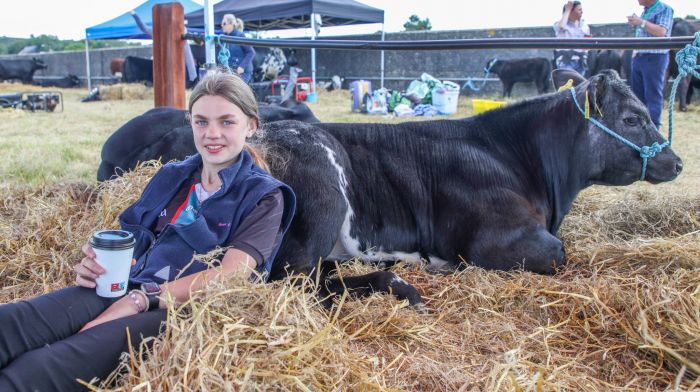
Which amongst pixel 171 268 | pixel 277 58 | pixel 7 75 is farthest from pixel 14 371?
pixel 7 75

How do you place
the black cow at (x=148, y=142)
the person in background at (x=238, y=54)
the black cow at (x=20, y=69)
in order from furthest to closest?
1. the black cow at (x=20, y=69)
2. the person in background at (x=238, y=54)
3. the black cow at (x=148, y=142)

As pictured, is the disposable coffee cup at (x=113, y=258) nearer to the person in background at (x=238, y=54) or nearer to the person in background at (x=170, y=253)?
the person in background at (x=170, y=253)

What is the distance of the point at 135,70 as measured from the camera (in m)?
23.6

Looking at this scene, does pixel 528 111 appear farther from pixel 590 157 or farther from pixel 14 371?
pixel 14 371

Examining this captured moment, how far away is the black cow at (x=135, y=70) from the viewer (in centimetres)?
2353

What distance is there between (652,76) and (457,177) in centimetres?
437

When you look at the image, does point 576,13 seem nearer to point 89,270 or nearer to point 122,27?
point 89,270

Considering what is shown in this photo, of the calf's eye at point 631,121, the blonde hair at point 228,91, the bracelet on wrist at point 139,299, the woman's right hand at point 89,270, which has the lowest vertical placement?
the bracelet on wrist at point 139,299

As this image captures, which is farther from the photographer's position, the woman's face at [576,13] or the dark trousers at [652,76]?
the woman's face at [576,13]

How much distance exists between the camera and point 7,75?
28.2 m

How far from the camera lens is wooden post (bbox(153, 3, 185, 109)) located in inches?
208

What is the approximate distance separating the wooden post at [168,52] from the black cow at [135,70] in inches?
757

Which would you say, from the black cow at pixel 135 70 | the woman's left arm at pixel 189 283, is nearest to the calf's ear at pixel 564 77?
the woman's left arm at pixel 189 283

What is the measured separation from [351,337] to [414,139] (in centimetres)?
176
